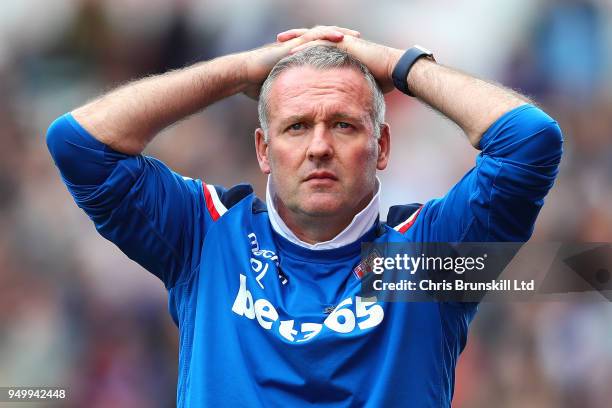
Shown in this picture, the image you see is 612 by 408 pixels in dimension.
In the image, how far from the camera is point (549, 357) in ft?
19.9

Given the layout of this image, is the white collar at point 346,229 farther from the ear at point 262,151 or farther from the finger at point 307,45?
the finger at point 307,45

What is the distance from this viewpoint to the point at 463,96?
334cm

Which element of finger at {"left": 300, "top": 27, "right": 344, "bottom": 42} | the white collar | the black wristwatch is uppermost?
finger at {"left": 300, "top": 27, "right": 344, "bottom": 42}

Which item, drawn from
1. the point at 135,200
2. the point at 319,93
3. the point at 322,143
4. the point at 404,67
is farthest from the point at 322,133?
the point at 135,200

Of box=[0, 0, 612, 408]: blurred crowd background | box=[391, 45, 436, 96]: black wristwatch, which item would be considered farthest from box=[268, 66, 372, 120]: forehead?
box=[0, 0, 612, 408]: blurred crowd background

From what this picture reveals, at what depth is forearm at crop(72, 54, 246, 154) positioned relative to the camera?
131 inches

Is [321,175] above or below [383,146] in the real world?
below

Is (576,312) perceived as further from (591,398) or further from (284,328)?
(284,328)

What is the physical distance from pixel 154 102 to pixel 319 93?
1.84ft

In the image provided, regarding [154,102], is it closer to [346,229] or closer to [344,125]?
[344,125]

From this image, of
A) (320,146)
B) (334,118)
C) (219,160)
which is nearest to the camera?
(320,146)

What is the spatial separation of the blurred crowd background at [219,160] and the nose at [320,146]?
10.2 ft

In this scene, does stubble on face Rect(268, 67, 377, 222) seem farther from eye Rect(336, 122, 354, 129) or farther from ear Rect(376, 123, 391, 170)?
ear Rect(376, 123, 391, 170)

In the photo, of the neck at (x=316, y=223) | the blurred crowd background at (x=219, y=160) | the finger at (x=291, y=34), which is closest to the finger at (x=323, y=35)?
the finger at (x=291, y=34)
